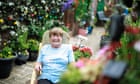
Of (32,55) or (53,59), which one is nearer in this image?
(53,59)

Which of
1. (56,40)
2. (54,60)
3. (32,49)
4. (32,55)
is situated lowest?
(32,55)

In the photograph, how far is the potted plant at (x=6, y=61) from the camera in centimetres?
488

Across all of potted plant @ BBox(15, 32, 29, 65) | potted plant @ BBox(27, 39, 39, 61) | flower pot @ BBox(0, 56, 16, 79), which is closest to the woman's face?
flower pot @ BBox(0, 56, 16, 79)

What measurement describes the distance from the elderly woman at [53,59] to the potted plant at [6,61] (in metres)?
1.50

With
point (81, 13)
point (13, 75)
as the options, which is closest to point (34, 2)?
point (13, 75)

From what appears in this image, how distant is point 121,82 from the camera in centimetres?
92

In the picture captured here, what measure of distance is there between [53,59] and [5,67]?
1.71m

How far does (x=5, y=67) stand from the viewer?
4941mm

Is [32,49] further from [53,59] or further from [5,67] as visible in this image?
[53,59]

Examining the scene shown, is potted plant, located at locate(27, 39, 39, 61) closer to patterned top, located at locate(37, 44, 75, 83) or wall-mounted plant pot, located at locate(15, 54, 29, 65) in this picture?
wall-mounted plant pot, located at locate(15, 54, 29, 65)

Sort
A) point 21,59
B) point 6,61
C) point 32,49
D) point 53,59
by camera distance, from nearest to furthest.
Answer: point 53,59, point 6,61, point 21,59, point 32,49

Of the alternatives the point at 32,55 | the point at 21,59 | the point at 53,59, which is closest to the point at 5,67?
the point at 21,59

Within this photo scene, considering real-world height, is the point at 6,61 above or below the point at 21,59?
above

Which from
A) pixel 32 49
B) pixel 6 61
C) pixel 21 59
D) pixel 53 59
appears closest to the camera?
pixel 53 59
